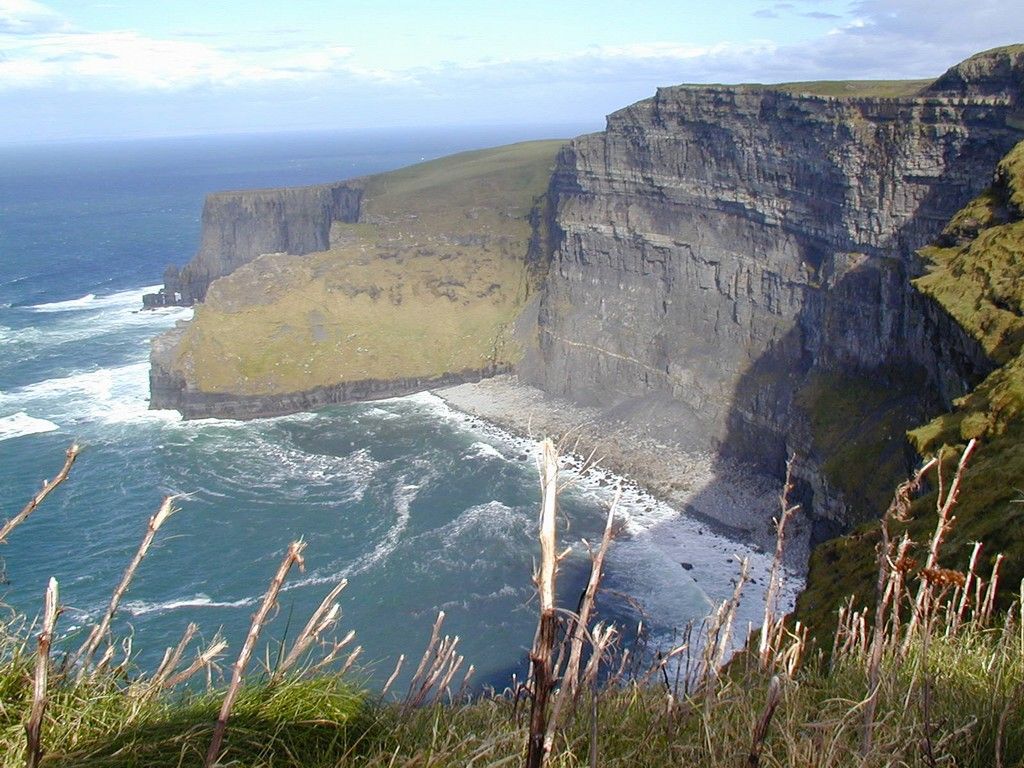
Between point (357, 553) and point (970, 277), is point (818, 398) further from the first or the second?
point (357, 553)

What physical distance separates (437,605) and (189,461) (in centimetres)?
2406

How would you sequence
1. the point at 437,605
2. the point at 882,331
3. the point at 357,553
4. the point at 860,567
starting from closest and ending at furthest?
the point at 860,567 < the point at 437,605 < the point at 357,553 < the point at 882,331

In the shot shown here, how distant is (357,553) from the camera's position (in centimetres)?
4441

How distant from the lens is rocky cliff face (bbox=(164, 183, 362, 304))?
329ft

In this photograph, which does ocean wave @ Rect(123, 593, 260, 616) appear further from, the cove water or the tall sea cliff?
the tall sea cliff

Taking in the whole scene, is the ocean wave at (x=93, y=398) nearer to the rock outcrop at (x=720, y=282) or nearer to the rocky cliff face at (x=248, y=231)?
the rock outcrop at (x=720, y=282)

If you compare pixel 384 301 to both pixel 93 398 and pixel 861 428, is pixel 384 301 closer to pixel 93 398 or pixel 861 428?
pixel 93 398

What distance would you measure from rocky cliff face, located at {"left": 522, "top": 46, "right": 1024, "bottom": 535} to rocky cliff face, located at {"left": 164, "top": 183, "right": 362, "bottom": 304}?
107ft

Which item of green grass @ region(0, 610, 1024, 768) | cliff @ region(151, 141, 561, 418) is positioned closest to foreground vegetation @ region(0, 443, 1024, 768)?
green grass @ region(0, 610, 1024, 768)

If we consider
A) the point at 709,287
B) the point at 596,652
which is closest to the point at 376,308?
the point at 709,287

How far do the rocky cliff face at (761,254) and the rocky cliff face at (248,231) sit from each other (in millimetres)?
32564

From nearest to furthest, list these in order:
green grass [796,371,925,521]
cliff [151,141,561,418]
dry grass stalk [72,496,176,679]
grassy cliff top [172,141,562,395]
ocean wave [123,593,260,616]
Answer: dry grass stalk [72,496,176,679], ocean wave [123,593,260,616], green grass [796,371,925,521], cliff [151,141,561,418], grassy cliff top [172,141,562,395]

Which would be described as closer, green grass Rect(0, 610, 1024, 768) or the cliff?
green grass Rect(0, 610, 1024, 768)

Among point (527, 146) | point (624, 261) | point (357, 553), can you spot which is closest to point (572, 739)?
point (357, 553)
